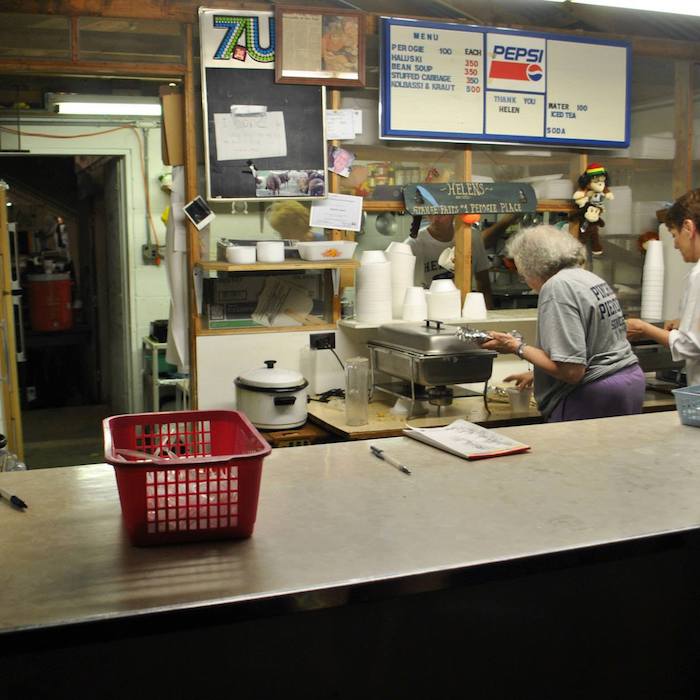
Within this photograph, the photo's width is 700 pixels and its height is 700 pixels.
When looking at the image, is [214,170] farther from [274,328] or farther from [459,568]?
[459,568]

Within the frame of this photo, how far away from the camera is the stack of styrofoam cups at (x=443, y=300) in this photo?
3986mm

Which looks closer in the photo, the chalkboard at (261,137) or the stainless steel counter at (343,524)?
the stainless steel counter at (343,524)

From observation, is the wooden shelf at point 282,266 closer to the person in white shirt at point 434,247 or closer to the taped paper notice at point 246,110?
the person in white shirt at point 434,247

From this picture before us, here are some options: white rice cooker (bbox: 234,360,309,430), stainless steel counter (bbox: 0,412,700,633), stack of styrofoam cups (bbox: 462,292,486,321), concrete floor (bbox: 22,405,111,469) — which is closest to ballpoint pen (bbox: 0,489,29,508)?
stainless steel counter (bbox: 0,412,700,633)

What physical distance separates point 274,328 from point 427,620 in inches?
96.7

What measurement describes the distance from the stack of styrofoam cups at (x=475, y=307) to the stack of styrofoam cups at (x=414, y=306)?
0.85ft

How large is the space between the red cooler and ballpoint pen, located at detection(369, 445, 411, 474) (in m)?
6.33

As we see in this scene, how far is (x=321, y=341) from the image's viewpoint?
13.2 feet

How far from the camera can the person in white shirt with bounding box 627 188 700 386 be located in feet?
10.5

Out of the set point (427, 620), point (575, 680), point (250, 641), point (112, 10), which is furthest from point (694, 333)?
point (112, 10)

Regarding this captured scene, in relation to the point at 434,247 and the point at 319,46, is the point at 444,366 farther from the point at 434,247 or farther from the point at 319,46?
the point at 319,46

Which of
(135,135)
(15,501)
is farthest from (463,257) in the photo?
(135,135)

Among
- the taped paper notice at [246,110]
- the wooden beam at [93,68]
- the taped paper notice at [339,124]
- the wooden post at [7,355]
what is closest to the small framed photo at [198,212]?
the taped paper notice at [246,110]

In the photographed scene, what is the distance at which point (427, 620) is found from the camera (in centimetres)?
166
